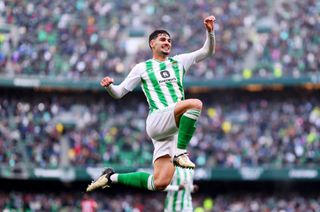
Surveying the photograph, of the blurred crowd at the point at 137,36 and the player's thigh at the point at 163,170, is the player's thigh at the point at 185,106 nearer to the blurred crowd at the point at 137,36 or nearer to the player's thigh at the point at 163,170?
the player's thigh at the point at 163,170

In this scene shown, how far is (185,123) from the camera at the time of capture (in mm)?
10008

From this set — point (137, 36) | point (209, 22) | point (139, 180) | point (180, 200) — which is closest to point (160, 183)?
point (139, 180)

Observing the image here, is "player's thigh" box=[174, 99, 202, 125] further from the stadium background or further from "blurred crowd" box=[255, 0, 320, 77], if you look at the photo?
"blurred crowd" box=[255, 0, 320, 77]

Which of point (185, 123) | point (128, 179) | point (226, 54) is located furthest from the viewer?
point (226, 54)

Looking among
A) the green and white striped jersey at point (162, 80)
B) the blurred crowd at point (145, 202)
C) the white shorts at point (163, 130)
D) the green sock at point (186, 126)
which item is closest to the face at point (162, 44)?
the green and white striped jersey at point (162, 80)

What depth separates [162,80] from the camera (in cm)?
1055

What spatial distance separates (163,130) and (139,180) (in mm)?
863

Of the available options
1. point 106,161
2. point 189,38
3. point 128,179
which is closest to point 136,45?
point 189,38

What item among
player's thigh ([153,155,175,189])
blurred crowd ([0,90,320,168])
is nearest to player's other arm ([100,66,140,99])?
player's thigh ([153,155,175,189])

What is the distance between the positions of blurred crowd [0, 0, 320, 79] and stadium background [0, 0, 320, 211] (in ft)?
0.12

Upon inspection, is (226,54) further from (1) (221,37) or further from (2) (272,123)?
(2) (272,123)

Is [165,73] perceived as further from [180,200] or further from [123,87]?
[180,200]

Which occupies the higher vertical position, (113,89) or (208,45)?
(208,45)

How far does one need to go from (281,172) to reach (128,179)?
14.7m
